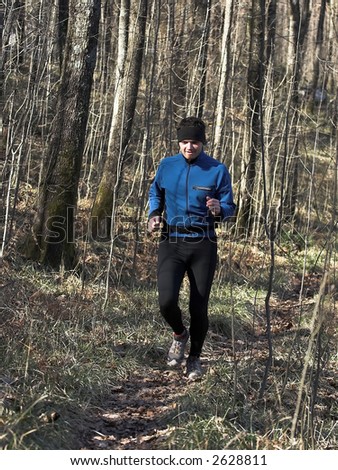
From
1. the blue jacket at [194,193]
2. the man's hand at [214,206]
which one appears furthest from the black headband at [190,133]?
the man's hand at [214,206]

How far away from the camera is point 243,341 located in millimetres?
7070

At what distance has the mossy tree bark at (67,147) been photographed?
7.87 metres

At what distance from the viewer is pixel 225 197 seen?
16.9 feet

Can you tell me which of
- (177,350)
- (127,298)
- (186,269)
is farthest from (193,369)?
(127,298)

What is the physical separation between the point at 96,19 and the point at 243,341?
419 centimetres

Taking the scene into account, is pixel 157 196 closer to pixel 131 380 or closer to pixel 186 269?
pixel 186 269

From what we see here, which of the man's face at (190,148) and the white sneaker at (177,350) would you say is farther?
the white sneaker at (177,350)

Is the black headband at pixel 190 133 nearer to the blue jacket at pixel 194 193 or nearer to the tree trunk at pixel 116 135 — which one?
the blue jacket at pixel 194 193

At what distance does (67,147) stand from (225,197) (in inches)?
135

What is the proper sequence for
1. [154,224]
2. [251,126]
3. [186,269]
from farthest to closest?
[251,126], [186,269], [154,224]

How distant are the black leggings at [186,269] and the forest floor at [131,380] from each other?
44 centimetres

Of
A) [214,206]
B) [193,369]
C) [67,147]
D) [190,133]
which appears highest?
[190,133]

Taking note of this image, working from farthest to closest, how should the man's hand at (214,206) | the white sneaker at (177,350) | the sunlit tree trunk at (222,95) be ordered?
the sunlit tree trunk at (222,95), the white sneaker at (177,350), the man's hand at (214,206)
